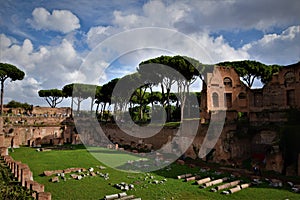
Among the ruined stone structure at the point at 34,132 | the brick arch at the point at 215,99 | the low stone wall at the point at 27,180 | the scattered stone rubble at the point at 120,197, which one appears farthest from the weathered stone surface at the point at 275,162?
the ruined stone structure at the point at 34,132

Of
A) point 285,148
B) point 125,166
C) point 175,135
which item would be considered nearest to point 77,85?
point 175,135

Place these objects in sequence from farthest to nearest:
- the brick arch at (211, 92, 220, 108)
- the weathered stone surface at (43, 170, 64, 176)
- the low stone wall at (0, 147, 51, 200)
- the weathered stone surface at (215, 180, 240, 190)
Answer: the brick arch at (211, 92, 220, 108), the weathered stone surface at (43, 170, 64, 176), the weathered stone surface at (215, 180, 240, 190), the low stone wall at (0, 147, 51, 200)

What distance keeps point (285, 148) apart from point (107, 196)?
37.2 ft

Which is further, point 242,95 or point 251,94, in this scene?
point 242,95

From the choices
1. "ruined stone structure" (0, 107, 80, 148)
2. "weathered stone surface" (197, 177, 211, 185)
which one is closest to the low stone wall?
"weathered stone surface" (197, 177, 211, 185)

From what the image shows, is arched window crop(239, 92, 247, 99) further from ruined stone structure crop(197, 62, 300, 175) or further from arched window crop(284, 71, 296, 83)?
arched window crop(284, 71, 296, 83)

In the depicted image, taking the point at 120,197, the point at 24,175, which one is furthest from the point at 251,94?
the point at 24,175

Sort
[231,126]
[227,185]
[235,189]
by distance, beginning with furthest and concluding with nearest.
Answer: [231,126] < [227,185] < [235,189]

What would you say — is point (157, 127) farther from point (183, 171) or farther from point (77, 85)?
point (77, 85)

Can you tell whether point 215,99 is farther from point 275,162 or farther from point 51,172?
point 51,172

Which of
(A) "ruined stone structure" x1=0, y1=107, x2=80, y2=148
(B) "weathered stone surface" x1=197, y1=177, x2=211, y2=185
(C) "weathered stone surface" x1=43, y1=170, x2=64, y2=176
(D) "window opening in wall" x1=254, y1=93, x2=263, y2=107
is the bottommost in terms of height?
(B) "weathered stone surface" x1=197, y1=177, x2=211, y2=185

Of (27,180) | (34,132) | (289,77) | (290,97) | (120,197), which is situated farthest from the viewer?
(34,132)

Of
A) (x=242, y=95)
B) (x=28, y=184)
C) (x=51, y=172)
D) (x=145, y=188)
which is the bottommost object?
(x=145, y=188)

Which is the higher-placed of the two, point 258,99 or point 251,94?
point 251,94
